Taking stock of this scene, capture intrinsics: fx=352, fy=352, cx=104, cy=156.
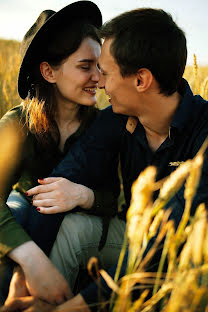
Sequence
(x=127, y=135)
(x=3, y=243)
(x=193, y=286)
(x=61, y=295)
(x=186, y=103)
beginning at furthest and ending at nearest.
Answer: (x=127, y=135), (x=186, y=103), (x=3, y=243), (x=61, y=295), (x=193, y=286)

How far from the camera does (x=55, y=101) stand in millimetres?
2184

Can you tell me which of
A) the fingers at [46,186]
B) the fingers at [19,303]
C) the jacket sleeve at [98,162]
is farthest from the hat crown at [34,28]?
the fingers at [19,303]

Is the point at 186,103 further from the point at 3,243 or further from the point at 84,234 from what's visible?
the point at 3,243

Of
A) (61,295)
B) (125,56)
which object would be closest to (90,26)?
(125,56)

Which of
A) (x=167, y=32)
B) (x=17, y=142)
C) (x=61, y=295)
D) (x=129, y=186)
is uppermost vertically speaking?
(x=167, y=32)

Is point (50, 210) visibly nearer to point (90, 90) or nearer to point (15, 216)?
point (15, 216)

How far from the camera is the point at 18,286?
142cm

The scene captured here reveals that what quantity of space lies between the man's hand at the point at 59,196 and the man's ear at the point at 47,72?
0.69 m

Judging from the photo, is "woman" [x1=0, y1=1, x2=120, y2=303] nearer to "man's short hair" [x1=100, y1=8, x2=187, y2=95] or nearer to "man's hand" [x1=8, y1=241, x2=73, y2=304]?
"man's short hair" [x1=100, y1=8, x2=187, y2=95]

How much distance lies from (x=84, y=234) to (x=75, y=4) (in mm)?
1258

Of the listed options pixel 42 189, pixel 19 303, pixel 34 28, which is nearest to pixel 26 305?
pixel 19 303

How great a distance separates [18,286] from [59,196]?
435 mm

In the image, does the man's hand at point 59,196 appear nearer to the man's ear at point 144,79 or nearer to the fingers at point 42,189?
the fingers at point 42,189

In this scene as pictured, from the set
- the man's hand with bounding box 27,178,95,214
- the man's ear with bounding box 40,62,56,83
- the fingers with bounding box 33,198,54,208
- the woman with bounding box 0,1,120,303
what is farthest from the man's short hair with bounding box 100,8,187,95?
the fingers with bounding box 33,198,54,208
